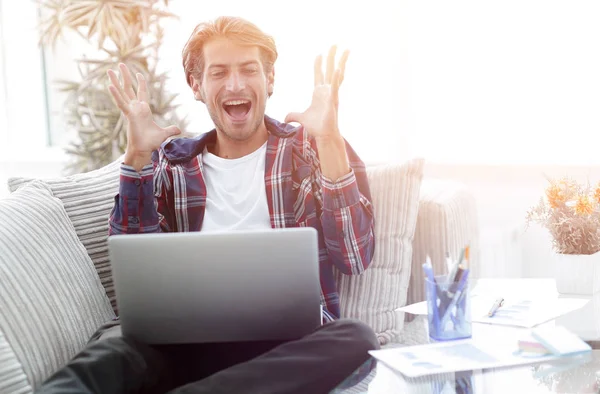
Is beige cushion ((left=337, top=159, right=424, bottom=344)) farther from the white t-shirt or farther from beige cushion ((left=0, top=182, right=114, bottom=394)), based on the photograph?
beige cushion ((left=0, top=182, right=114, bottom=394))

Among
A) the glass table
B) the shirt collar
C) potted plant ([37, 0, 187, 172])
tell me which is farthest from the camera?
potted plant ([37, 0, 187, 172])

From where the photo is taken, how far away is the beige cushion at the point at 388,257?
191 centimetres

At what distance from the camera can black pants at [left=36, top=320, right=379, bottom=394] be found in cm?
124

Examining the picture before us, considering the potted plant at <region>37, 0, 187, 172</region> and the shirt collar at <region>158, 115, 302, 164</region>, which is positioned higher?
the potted plant at <region>37, 0, 187, 172</region>

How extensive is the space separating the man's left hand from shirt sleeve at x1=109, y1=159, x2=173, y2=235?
0.38m

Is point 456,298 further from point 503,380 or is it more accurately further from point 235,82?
point 235,82

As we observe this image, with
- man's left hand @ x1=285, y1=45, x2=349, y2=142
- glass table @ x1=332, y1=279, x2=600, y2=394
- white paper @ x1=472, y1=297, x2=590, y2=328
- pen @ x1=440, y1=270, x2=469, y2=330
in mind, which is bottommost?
glass table @ x1=332, y1=279, x2=600, y2=394

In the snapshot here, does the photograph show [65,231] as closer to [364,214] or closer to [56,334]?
[56,334]

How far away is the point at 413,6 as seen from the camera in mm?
2902

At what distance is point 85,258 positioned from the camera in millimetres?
1809

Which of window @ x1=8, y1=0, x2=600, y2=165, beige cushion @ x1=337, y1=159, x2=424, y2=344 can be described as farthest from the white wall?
beige cushion @ x1=337, y1=159, x2=424, y2=344

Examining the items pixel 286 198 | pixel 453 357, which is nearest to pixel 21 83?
pixel 286 198

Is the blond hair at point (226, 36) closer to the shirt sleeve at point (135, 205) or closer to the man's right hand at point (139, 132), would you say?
the man's right hand at point (139, 132)

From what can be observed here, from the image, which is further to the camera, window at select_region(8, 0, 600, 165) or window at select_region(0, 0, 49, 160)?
window at select_region(0, 0, 49, 160)
